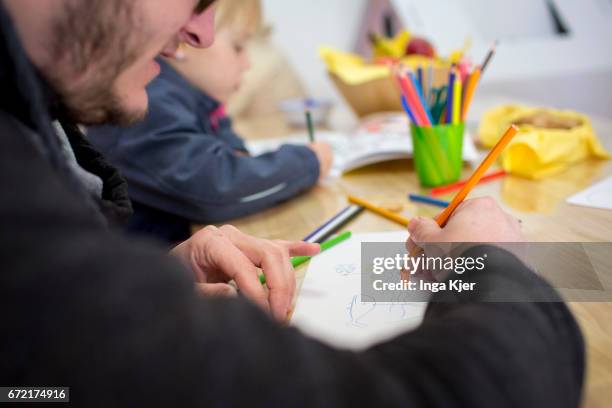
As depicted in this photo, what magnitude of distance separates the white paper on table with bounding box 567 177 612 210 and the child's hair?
695 millimetres

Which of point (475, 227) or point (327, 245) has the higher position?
point (475, 227)

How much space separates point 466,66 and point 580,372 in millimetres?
546

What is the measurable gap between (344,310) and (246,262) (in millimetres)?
105

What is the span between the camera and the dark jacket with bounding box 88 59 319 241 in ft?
2.38

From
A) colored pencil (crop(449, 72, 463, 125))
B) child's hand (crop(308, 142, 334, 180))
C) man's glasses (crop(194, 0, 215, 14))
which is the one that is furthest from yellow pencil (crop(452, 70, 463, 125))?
man's glasses (crop(194, 0, 215, 14))

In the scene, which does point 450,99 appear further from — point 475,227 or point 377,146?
point 475,227

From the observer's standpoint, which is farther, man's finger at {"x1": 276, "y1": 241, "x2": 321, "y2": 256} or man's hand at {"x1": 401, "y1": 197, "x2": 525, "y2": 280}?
man's finger at {"x1": 276, "y1": 241, "x2": 321, "y2": 256}

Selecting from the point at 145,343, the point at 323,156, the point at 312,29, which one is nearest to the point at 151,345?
the point at 145,343

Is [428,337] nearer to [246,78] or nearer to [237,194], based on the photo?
[237,194]

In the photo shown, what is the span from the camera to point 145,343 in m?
0.25

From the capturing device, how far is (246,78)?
5.39 ft

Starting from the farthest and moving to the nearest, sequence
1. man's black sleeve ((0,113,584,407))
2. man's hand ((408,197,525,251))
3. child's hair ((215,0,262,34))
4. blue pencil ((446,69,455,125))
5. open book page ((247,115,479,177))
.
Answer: child's hair ((215,0,262,34)) < open book page ((247,115,479,177)) < blue pencil ((446,69,455,125)) < man's hand ((408,197,525,251)) < man's black sleeve ((0,113,584,407))

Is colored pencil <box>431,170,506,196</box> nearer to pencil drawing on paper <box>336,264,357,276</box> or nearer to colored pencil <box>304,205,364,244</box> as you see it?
colored pencil <box>304,205,364,244</box>

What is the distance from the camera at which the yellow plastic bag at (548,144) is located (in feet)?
2.49
